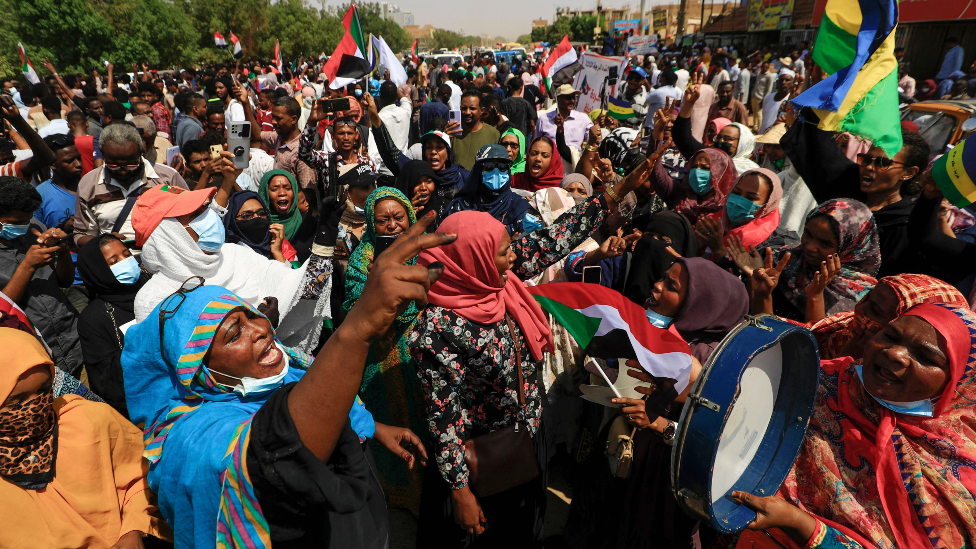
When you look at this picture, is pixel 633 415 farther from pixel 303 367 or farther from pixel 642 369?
pixel 303 367

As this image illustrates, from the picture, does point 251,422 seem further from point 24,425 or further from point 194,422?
point 24,425

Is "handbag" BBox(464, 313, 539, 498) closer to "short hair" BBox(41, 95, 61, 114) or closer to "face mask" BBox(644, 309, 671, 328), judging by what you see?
"face mask" BBox(644, 309, 671, 328)

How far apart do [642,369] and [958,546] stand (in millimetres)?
1070

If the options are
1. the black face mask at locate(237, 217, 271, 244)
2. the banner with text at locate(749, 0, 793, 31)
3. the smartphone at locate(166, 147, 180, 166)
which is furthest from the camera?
the banner with text at locate(749, 0, 793, 31)

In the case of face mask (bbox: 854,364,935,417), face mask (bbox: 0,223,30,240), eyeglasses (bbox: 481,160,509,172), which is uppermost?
eyeglasses (bbox: 481,160,509,172)

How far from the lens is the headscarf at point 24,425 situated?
1.62 metres

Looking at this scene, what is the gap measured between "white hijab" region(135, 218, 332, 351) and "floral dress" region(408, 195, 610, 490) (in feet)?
4.42

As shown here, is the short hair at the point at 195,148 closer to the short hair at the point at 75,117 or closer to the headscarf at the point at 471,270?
the short hair at the point at 75,117

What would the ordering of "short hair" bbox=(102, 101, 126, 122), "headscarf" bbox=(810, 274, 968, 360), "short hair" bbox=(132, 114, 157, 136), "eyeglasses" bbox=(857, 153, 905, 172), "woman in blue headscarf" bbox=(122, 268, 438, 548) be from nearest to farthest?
"woman in blue headscarf" bbox=(122, 268, 438, 548) → "headscarf" bbox=(810, 274, 968, 360) → "eyeglasses" bbox=(857, 153, 905, 172) → "short hair" bbox=(132, 114, 157, 136) → "short hair" bbox=(102, 101, 126, 122)

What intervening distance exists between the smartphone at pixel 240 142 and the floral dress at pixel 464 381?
12.4 feet

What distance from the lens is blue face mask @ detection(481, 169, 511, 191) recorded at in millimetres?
3961

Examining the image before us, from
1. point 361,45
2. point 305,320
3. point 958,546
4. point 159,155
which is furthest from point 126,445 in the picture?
point 361,45

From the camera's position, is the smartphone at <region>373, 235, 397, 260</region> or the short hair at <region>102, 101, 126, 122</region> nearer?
the smartphone at <region>373, 235, 397, 260</region>

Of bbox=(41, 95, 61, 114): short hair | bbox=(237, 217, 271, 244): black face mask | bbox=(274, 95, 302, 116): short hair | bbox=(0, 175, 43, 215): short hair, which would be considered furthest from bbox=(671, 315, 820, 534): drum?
bbox=(41, 95, 61, 114): short hair
